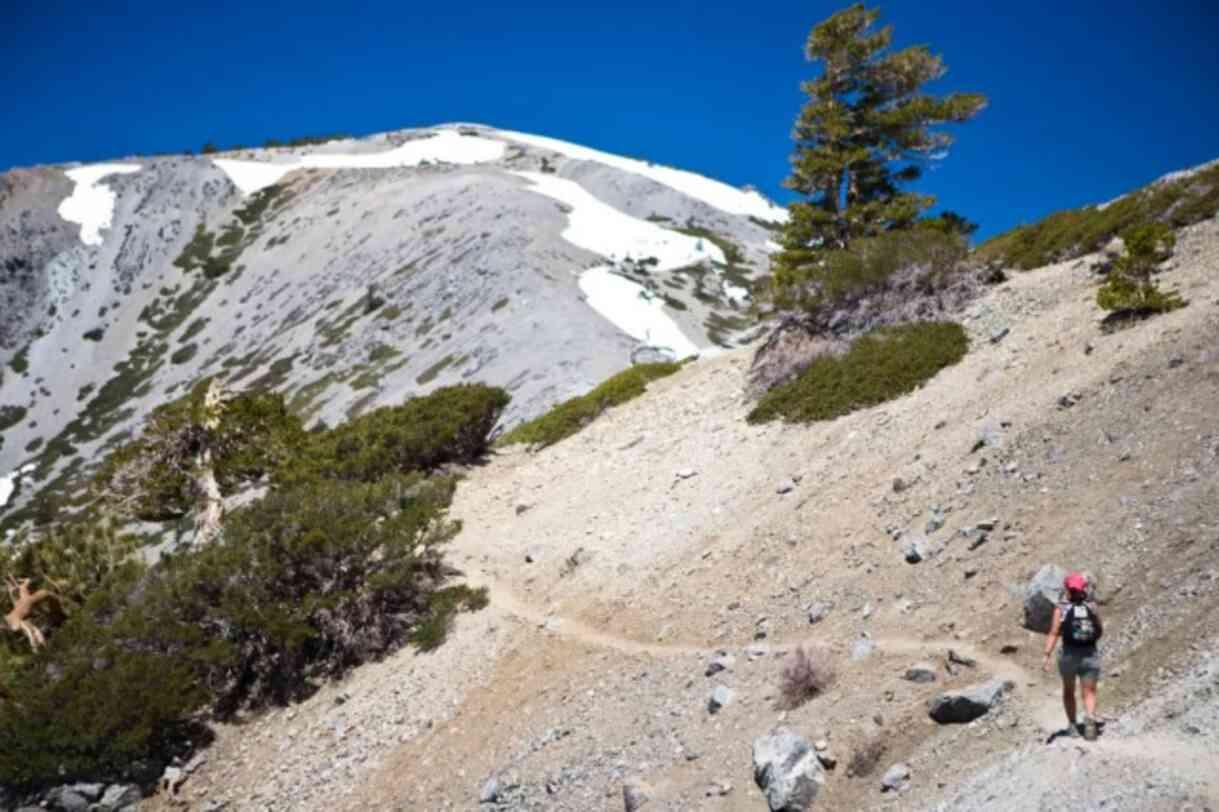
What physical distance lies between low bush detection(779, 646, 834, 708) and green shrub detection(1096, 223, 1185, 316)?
9.55m

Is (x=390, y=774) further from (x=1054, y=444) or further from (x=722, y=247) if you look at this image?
(x=722, y=247)

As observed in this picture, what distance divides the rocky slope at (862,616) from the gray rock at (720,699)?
0.04 meters

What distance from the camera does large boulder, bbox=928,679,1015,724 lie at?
8070 mm

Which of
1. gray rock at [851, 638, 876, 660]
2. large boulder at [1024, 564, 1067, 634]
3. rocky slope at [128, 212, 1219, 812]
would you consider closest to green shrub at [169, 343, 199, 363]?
rocky slope at [128, 212, 1219, 812]

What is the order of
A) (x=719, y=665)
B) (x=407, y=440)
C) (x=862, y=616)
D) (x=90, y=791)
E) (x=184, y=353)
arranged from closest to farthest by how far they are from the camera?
(x=862, y=616) → (x=719, y=665) → (x=90, y=791) → (x=407, y=440) → (x=184, y=353)

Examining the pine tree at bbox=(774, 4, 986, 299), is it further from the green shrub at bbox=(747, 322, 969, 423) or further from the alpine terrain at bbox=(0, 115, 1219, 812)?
the green shrub at bbox=(747, 322, 969, 423)

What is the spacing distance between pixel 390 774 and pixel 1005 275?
1773cm

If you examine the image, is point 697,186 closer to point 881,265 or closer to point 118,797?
point 881,265

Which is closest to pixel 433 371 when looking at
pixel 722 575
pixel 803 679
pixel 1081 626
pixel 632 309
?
pixel 632 309

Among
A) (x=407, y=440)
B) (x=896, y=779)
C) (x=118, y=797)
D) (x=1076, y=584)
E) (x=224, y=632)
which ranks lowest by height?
(x=118, y=797)

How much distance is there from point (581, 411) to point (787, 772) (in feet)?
58.9

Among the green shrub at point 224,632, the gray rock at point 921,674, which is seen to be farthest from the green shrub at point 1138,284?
the green shrub at point 224,632

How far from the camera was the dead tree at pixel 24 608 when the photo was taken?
55.9 feet

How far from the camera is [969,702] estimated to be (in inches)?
319
